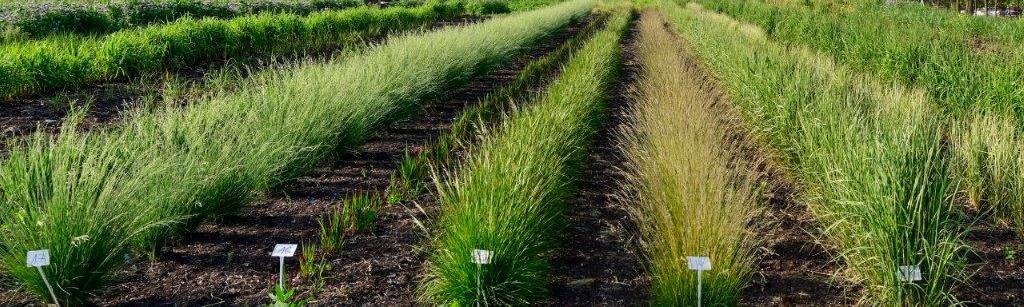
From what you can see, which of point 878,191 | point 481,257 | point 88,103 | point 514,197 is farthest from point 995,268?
point 88,103

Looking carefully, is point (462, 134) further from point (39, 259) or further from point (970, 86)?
point (970, 86)

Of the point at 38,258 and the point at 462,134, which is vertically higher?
the point at 38,258

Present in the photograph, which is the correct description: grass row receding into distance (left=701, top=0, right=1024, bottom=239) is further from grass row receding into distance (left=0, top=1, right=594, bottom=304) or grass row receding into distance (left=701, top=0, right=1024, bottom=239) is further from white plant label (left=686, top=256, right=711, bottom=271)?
grass row receding into distance (left=0, top=1, right=594, bottom=304)

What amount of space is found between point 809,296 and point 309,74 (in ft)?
12.9

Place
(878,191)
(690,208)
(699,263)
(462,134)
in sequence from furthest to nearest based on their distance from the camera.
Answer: (462,134) < (690,208) < (878,191) < (699,263)

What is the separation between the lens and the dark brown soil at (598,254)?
9.66 ft

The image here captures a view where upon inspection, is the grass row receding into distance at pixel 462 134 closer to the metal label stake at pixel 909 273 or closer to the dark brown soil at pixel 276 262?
the dark brown soil at pixel 276 262

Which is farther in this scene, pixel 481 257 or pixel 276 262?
pixel 276 262

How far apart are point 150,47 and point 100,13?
4.32m

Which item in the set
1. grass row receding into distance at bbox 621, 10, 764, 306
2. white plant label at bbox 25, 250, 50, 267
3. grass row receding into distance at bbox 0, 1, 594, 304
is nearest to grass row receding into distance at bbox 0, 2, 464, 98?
grass row receding into distance at bbox 0, 1, 594, 304

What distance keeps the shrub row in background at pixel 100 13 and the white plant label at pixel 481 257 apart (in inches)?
338

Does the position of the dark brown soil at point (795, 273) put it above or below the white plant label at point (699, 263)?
below

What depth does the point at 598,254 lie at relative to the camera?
3363mm

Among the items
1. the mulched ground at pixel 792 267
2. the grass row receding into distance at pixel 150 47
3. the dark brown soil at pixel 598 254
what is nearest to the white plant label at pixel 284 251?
the dark brown soil at pixel 598 254
